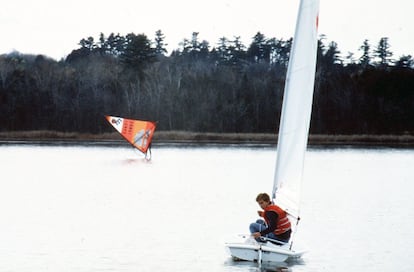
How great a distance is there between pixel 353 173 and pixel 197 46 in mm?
70216

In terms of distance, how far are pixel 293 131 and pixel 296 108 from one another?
379 millimetres

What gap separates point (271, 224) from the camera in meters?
14.5

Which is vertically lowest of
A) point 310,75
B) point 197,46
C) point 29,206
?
point 29,206

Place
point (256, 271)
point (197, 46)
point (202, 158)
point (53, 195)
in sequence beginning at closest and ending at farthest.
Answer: point (256, 271)
point (53, 195)
point (202, 158)
point (197, 46)

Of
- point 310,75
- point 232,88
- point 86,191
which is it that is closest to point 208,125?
point 232,88

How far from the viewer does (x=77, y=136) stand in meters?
A: 68.8

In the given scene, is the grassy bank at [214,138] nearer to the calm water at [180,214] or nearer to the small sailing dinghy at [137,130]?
the small sailing dinghy at [137,130]

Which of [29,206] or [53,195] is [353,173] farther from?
[29,206]

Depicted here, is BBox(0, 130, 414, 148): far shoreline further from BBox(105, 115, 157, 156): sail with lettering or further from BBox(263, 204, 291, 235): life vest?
BBox(263, 204, 291, 235): life vest

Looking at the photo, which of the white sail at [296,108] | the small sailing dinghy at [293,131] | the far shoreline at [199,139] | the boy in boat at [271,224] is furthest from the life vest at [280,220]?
the far shoreline at [199,139]

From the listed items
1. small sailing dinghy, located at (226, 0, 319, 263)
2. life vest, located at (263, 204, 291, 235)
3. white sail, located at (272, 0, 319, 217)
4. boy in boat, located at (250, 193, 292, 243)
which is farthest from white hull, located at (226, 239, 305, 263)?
white sail, located at (272, 0, 319, 217)

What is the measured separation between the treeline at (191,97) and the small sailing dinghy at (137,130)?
24.4 metres

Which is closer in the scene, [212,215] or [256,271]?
[256,271]

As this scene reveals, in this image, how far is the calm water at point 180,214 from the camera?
1609 centimetres
